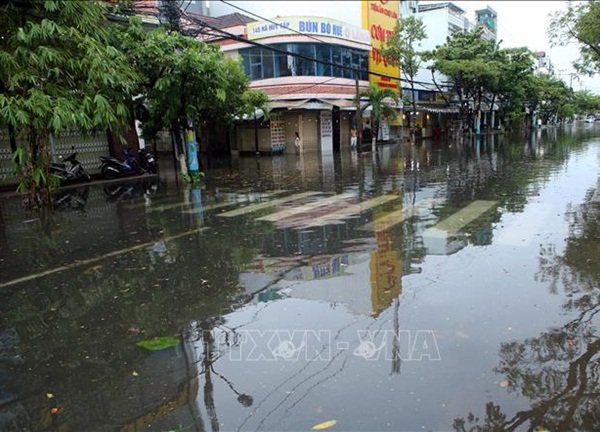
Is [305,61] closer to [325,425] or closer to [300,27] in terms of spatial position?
[300,27]

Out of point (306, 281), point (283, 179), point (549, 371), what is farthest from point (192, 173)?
point (549, 371)

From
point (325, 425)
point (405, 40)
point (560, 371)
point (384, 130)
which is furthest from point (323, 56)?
point (325, 425)

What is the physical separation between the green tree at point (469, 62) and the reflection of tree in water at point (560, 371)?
37297 mm

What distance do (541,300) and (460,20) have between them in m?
60.0

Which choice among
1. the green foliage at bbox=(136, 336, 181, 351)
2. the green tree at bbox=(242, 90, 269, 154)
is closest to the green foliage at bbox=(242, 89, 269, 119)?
the green tree at bbox=(242, 90, 269, 154)

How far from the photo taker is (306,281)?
5910mm

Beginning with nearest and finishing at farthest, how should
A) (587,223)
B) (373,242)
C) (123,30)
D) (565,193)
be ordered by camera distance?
(373,242)
(587,223)
(565,193)
(123,30)

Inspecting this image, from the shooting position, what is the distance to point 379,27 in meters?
37.6

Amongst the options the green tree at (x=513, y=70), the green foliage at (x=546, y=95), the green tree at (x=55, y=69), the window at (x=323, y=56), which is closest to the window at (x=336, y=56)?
the window at (x=323, y=56)

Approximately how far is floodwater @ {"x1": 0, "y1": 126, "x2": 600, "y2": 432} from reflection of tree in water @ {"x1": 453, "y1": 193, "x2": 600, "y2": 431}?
0.01 m

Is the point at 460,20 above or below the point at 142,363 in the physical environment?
above

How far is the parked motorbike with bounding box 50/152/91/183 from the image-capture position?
1543 cm

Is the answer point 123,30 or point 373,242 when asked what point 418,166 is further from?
point 373,242
